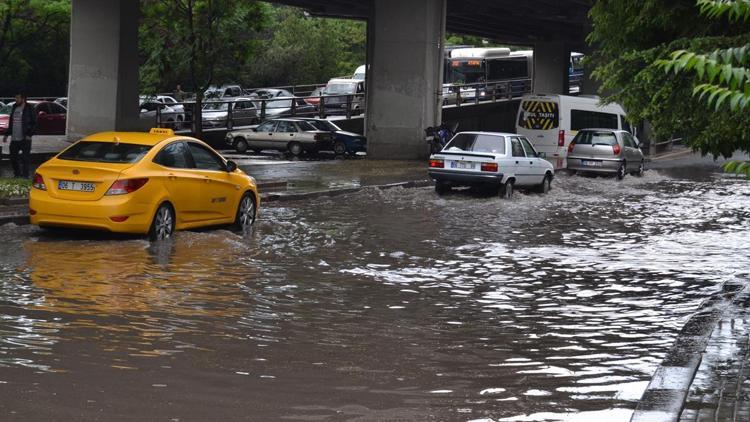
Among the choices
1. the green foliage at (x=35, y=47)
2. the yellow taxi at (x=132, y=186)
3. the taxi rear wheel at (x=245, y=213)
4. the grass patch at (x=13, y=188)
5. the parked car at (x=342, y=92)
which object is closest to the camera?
the yellow taxi at (x=132, y=186)

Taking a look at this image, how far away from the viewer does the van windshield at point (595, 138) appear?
3659cm

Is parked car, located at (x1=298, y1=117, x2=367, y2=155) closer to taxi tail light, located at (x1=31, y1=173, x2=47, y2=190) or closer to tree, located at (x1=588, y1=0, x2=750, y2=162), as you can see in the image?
taxi tail light, located at (x1=31, y1=173, x2=47, y2=190)

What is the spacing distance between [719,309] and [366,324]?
350cm

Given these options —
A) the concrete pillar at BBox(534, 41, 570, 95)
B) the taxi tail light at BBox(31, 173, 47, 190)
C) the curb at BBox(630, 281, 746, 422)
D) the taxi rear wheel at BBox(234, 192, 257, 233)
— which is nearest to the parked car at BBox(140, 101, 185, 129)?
the taxi rear wheel at BBox(234, 192, 257, 233)

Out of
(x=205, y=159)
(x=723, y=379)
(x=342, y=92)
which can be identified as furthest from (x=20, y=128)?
(x=342, y=92)

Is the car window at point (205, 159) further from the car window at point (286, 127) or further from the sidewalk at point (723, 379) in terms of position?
the car window at point (286, 127)

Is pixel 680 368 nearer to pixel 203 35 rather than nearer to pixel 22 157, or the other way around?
pixel 22 157

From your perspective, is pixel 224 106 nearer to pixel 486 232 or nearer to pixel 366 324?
pixel 486 232

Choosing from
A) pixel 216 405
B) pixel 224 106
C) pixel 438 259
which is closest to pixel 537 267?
pixel 438 259

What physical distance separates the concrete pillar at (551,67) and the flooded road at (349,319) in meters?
50.3

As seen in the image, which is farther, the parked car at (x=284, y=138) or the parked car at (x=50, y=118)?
the parked car at (x=50, y=118)

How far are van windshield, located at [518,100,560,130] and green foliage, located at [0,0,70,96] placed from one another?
2099cm

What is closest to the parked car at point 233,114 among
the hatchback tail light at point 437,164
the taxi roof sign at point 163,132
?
the hatchback tail light at point 437,164

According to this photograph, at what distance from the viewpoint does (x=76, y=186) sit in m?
15.8
